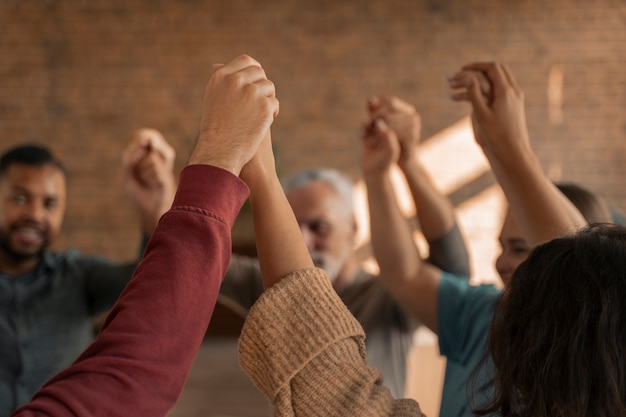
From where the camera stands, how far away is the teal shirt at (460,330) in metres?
1.50

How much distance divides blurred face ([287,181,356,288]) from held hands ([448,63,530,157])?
95 centimetres

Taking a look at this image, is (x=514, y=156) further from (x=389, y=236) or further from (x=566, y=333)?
(x=389, y=236)

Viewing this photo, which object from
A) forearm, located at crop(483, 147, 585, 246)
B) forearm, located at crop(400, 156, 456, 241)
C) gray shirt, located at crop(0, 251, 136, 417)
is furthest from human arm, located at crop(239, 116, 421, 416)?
gray shirt, located at crop(0, 251, 136, 417)

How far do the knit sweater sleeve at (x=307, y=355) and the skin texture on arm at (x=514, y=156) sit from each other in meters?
0.48

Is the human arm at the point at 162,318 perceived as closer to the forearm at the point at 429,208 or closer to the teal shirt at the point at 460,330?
the teal shirt at the point at 460,330

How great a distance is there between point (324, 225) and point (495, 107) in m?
1.03

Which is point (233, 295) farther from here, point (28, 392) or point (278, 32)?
point (278, 32)

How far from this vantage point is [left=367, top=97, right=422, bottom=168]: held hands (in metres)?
1.91

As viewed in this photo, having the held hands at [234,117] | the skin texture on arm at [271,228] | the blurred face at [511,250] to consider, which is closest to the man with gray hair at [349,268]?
the blurred face at [511,250]

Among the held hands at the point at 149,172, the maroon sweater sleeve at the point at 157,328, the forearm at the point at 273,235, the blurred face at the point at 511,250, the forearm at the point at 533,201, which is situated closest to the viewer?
the maroon sweater sleeve at the point at 157,328

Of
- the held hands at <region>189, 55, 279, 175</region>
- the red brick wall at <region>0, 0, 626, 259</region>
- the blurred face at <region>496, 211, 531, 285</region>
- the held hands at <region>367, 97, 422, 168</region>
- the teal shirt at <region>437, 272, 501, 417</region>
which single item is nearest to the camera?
the held hands at <region>189, 55, 279, 175</region>

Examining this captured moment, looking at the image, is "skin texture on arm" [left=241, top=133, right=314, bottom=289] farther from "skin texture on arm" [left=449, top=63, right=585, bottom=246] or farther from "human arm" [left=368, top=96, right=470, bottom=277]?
"human arm" [left=368, top=96, right=470, bottom=277]

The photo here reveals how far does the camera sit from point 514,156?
127 centimetres

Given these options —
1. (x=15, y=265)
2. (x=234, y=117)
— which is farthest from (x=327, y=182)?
(x=234, y=117)
